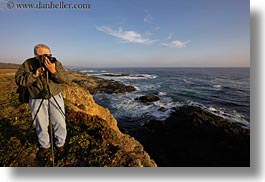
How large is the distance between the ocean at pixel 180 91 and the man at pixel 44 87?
1365mm

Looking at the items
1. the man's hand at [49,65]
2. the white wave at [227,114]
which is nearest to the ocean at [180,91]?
the white wave at [227,114]

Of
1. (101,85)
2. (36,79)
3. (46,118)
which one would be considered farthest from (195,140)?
(36,79)

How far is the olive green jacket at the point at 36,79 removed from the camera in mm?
2314

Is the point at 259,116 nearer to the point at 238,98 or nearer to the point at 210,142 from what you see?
the point at 238,98

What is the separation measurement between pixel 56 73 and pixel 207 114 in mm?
2387

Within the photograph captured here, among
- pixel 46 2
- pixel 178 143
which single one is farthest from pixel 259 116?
pixel 46 2

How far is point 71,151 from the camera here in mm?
2865

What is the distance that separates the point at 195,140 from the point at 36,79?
99.2 inches

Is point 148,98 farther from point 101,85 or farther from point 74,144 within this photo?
point 74,144

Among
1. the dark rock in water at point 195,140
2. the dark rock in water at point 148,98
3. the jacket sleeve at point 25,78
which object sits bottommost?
the dark rock in water at point 195,140

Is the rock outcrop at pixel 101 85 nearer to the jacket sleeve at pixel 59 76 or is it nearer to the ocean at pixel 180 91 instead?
Answer: the ocean at pixel 180 91

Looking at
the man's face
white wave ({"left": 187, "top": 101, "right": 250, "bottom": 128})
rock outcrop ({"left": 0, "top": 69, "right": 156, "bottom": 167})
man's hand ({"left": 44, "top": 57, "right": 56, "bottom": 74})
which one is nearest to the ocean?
white wave ({"left": 187, "top": 101, "right": 250, "bottom": 128})

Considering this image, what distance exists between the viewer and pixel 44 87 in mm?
2430

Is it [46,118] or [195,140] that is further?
[195,140]
